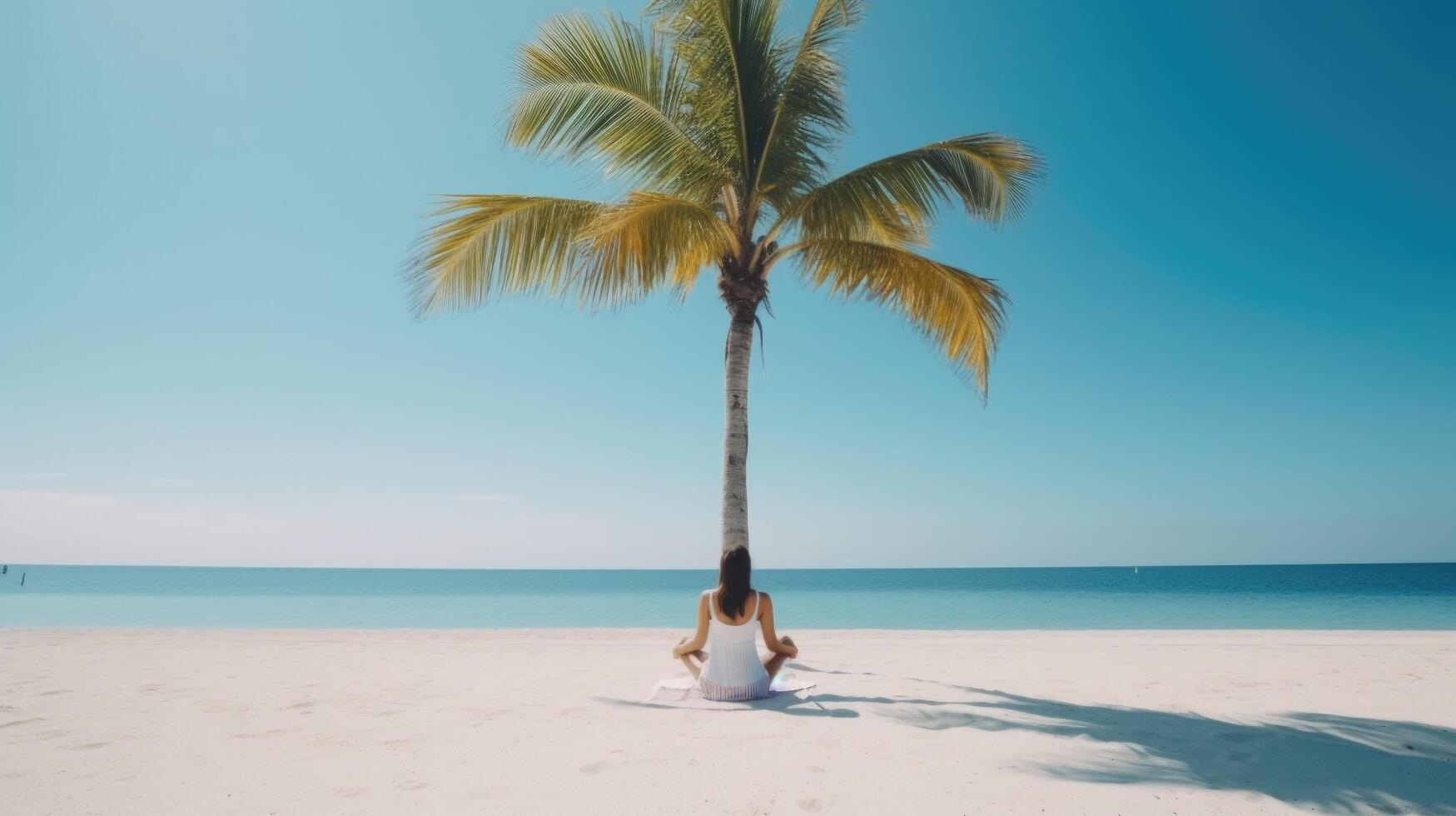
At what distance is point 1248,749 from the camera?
13.6 feet

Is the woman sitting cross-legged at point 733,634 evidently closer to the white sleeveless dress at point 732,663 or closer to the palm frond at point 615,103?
the white sleeveless dress at point 732,663

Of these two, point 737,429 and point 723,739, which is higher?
point 737,429

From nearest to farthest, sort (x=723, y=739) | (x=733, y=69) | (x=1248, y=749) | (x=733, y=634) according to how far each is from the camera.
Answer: (x=1248, y=749) → (x=723, y=739) → (x=733, y=634) → (x=733, y=69)

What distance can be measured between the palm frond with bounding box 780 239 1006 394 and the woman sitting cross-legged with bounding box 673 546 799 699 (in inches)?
128

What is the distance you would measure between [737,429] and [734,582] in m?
1.51

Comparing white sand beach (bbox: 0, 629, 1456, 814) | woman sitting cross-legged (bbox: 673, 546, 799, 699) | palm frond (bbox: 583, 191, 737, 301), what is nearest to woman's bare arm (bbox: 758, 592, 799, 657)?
woman sitting cross-legged (bbox: 673, 546, 799, 699)

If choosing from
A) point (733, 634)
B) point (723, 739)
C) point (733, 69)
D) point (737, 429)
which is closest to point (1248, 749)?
point (723, 739)

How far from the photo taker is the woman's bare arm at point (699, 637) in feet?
18.3

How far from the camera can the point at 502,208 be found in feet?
21.9

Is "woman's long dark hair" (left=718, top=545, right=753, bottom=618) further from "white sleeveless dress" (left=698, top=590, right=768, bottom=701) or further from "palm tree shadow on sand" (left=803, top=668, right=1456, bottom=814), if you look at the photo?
"palm tree shadow on sand" (left=803, top=668, right=1456, bottom=814)

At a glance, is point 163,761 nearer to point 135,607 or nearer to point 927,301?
point 927,301

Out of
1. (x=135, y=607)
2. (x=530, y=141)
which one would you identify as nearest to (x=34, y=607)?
(x=135, y=607)

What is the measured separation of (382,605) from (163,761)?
30.1 metres

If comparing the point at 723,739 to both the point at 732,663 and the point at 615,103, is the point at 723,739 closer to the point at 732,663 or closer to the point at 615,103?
the point at 732,663
